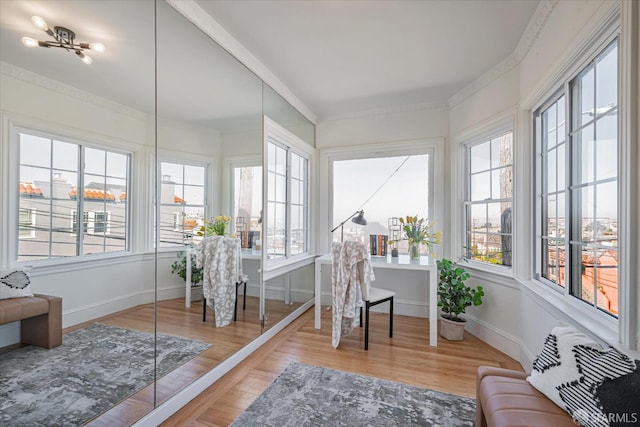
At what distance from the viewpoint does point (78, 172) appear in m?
1.32

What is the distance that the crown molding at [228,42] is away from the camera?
6.07 ft

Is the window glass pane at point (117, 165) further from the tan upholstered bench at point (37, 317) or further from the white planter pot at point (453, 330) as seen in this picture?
the white planter pot at point (453, 330)

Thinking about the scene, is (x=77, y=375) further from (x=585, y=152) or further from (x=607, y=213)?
(x=585, y=152)

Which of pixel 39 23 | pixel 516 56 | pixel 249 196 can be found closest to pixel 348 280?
pixel 249 196

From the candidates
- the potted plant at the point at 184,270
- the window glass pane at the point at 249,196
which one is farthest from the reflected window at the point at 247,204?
the potted plant at the point at 184,270

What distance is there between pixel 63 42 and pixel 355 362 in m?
2.66

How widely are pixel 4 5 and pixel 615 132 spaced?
2583mm

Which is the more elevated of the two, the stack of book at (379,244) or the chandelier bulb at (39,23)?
the chandelier bulb at (39,23)

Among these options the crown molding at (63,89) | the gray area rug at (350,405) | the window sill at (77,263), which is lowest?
the gray area rug at (350,405)

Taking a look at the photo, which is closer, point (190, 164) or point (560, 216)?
point (190, 164)

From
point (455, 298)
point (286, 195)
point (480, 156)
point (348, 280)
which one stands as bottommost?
point (455, 298)

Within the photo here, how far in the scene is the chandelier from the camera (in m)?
1.13

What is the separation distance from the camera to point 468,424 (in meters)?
1.69

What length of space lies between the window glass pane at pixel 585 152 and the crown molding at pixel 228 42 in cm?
242
